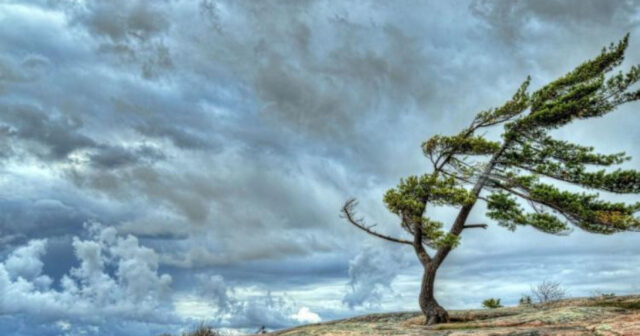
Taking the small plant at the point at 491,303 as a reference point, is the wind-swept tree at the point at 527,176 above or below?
above

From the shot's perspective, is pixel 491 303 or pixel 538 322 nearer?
pixel 538 322

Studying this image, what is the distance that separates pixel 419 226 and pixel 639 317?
945 cm

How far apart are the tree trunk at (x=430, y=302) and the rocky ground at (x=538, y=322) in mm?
435

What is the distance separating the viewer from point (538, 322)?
52.8 ft

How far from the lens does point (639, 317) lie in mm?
14875

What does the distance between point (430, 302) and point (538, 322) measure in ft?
20.8

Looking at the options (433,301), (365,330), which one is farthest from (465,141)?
(365,330)

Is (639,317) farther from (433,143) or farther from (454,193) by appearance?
(433,143)

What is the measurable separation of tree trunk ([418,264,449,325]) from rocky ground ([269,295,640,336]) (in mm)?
435

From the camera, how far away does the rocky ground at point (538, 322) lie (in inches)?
543

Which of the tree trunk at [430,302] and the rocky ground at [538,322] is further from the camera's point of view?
the tree trunk at [430,302]

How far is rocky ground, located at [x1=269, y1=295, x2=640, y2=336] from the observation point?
13789 millimetres

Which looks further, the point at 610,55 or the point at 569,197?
the point at 610,55

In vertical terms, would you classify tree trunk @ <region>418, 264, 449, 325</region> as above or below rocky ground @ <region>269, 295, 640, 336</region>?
above
